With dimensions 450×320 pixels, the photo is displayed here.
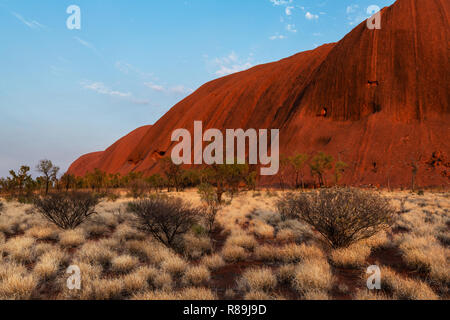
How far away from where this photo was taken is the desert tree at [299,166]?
4169cm

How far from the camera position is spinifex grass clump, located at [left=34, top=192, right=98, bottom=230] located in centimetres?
1027

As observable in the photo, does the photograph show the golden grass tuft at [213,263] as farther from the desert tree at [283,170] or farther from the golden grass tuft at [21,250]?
the desert tree at [283,170]

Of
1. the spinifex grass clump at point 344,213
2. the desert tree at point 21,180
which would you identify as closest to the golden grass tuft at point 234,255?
the spinifex grass clump at point 344,213

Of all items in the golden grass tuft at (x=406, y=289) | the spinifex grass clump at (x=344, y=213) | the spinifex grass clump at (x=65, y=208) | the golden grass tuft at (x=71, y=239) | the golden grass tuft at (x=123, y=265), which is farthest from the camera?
the spinifex grass clump at (x=65, y=208)

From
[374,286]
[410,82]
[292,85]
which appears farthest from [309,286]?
[292,85]

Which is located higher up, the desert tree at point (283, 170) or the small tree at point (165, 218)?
the desert tree at point (283, 170)

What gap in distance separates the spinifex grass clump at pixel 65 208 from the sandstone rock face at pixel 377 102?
38580mm

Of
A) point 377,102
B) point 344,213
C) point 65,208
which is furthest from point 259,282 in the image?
point 377,102

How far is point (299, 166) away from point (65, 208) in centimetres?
3647

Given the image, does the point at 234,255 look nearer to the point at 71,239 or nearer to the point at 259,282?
the point at 259,282

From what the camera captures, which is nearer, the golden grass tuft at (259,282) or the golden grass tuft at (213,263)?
the golden grass tuft at (259,282)

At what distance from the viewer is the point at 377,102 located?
4594 centimetres

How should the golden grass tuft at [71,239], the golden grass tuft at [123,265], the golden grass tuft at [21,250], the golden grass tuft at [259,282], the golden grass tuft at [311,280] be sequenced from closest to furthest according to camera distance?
the golden grass tuft at [311,280] → the golden grass tuft at [259,282] → the golden grass tuft at [123,265] → the golden grass tuft at [21,250] → the golden grass tuft at [71,239]
